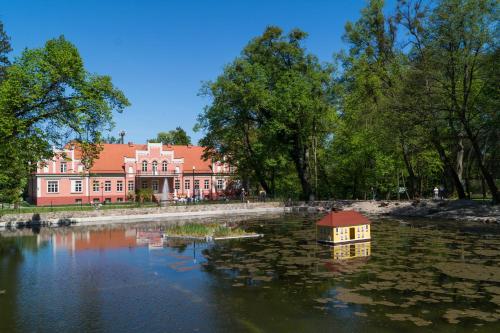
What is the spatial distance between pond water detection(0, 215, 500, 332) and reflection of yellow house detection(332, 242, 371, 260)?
0.09m

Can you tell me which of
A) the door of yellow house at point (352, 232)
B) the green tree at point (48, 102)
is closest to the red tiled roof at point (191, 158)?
the green tree at point (48, 102)

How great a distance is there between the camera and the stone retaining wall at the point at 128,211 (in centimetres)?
3806

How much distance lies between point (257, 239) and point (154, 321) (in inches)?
597

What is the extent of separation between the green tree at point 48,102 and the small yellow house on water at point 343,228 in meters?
19.3

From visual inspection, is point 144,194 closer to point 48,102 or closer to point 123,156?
point 123,156

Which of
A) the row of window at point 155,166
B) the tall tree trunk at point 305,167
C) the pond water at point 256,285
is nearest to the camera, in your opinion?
the pond water at point 256,285

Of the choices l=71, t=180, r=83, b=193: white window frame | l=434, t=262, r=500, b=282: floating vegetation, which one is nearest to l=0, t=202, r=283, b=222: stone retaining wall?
l=71, t=180, r=83, b=193: white window frame

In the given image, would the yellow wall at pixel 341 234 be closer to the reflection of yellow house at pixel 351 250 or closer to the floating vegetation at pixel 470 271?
the reflection of yellow house at pixel 351 250

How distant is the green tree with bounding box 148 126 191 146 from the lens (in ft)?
321

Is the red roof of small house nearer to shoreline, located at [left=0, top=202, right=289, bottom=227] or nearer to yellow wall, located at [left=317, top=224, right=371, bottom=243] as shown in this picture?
yellow wall, located at [left=317, top=224, right=371, bottom=243]

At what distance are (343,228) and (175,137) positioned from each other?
79.8 m

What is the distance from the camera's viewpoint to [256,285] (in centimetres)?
1528

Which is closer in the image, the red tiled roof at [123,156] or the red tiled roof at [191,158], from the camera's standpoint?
the red tiled roof at [123,156]

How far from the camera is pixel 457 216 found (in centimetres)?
3666
